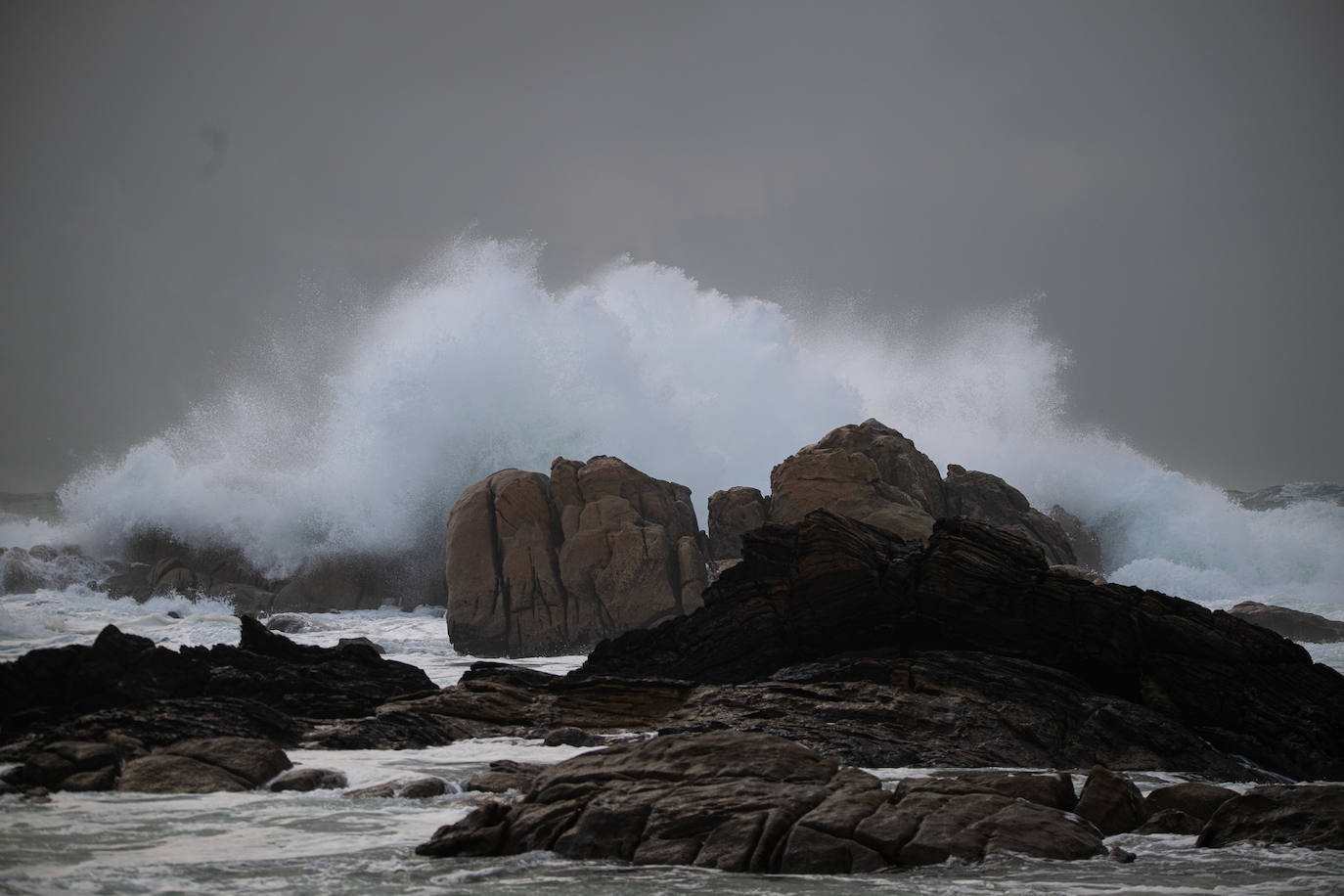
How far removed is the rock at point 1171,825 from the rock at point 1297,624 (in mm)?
30736

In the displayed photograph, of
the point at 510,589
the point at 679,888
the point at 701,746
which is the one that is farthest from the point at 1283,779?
the point at 510,589

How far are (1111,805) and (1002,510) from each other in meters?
28.5

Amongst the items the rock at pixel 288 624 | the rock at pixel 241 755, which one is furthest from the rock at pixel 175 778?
the rock at pixel 288 624

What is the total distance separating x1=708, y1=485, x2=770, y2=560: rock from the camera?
117 feet

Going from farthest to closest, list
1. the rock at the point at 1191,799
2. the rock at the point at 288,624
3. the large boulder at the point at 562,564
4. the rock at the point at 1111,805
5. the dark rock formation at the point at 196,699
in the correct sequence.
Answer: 1. the rock at the point at 288,624
2. the large boulder at the point at 562,564
3. the dark rock formation at the point at 196,699
4. the rock at the point at 1191,799
5. the rock at the point at 1111,805

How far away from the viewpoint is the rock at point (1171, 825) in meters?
7.59

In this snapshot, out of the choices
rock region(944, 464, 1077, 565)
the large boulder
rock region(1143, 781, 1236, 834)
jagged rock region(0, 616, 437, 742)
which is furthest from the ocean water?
rock region(944, 464, 1077, 565)

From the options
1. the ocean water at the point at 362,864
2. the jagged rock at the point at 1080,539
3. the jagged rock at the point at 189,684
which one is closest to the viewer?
A: the ocean water at the point at 362,864

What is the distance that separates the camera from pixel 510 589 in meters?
34.0

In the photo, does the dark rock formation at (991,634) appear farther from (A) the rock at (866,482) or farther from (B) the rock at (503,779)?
(A) the rock at (866,482)

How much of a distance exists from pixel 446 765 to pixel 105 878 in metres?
5.54

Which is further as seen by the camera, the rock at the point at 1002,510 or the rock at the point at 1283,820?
the rock at the point at 1002,510

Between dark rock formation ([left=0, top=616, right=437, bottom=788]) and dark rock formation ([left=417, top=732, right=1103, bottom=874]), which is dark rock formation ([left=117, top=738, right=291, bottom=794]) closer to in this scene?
dark rock formation ([left=0, top=616, right=437, bottom=788])

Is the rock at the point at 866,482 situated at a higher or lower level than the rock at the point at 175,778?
higher
